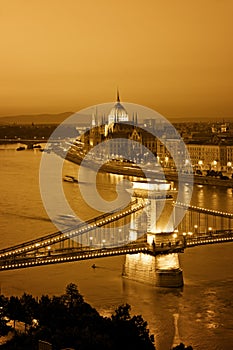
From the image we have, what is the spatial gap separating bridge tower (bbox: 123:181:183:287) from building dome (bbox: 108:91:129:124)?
2291 centimetres

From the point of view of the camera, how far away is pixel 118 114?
96.9 ft

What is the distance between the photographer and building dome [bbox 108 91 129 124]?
29.4 metres

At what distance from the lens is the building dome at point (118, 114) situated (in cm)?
2940

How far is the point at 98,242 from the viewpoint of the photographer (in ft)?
21.0

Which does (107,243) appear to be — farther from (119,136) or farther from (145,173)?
(119,136)

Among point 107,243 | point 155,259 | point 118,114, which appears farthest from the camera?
point 118,114

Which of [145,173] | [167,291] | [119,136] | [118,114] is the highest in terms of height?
[118,114]

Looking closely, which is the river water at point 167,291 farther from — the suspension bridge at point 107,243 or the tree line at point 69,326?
the tree line at point 69,326

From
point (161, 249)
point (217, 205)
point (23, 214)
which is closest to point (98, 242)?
point (161, 249)

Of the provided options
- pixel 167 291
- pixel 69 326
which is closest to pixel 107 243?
pixel 167 291

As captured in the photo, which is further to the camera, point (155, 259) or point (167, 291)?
point (155, 259)

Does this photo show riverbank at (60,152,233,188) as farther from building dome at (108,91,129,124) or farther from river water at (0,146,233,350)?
river water at (0,146,233,350)

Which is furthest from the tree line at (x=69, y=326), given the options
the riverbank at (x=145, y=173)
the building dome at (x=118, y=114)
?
the building dome at (x=118, y=114)

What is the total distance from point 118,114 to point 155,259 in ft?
78.1
